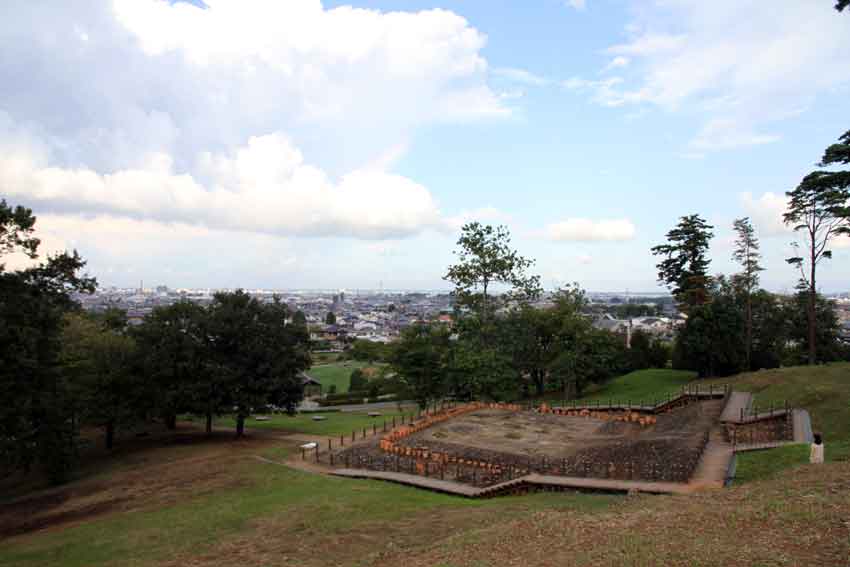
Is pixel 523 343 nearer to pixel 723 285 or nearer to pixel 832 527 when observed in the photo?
pixel 723 285

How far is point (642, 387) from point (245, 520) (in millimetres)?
39518

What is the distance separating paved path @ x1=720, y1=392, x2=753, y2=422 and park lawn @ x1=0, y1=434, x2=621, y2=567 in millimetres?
13001

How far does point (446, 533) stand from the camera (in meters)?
14.8

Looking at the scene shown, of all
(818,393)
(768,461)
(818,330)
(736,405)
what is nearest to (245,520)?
(768,461)

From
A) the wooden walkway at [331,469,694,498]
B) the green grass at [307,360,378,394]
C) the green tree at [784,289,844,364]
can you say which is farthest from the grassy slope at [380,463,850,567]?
the green grass at [307,360,378,394]

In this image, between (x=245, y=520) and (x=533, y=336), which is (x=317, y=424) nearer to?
(x=533, y=336)

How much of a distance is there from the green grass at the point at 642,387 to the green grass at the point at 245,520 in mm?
26857

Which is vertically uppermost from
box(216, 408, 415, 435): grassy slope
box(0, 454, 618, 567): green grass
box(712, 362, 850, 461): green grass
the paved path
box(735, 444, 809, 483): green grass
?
box(712, 362, 850, 461): green grass

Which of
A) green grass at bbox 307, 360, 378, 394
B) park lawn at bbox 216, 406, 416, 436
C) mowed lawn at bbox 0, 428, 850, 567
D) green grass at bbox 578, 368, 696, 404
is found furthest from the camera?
green grass at bbox 307, 360, 378, 394

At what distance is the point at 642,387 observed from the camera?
4906cm

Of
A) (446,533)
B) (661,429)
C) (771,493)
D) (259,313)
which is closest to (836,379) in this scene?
(661,429)

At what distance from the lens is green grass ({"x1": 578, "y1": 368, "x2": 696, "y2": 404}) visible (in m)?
43.7

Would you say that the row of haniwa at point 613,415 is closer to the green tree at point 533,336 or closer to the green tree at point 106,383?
the green tree at point 533,336

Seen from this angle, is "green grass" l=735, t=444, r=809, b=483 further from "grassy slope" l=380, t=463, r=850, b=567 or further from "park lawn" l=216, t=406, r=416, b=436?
"park lawn" l=216, t=406, r=416, b=436
